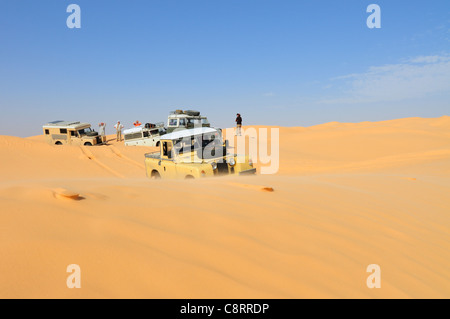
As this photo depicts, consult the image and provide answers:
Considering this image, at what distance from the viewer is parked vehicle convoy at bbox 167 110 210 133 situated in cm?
1866

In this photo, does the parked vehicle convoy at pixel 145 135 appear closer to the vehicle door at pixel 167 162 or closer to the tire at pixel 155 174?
the tire at pixel 155 174

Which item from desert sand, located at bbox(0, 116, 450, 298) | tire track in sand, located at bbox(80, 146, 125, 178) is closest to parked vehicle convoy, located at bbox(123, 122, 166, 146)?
tire track in sand, located at bbox(80, 146, 125, 178)

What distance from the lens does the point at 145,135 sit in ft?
64.4

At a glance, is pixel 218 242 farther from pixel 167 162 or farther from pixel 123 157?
pixel 123 157

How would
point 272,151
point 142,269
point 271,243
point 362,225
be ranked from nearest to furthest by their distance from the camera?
1. point 142,269
2. point 271,243
3. point 362,225
4. point 272,151

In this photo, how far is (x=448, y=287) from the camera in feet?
7.52

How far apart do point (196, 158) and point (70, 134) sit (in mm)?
16375

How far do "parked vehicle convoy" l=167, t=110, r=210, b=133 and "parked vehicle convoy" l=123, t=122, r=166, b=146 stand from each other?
111 centimetres

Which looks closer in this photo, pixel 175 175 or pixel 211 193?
pixel 211 193

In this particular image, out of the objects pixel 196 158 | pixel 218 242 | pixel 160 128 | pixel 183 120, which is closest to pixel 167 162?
pixel 196 158
